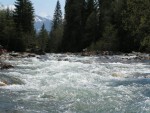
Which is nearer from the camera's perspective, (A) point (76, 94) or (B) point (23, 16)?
(A) point (76, 94)

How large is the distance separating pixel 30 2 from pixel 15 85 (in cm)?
6185

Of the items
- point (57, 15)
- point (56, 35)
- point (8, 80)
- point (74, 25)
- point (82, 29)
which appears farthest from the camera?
point (57, 15)

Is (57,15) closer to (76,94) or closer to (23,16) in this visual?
Answer: (23,16)

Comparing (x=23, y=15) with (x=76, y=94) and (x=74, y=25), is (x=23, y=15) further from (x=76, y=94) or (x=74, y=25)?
(x=76, y=94)

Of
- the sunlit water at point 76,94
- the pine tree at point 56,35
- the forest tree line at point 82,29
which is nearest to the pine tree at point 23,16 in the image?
the forest tree line at point 82,29

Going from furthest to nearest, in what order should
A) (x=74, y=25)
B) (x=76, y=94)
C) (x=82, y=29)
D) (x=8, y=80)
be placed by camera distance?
1. (x=74, y=25)
2. (x=82, y=29)
3. (x=8, y=80)
4. (x=76, y=94)

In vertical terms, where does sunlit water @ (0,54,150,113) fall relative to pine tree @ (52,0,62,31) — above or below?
below

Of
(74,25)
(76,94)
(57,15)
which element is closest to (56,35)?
(74,25)

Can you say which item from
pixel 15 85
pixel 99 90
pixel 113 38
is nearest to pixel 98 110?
pixel 99 90

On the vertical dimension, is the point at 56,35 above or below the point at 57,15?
below

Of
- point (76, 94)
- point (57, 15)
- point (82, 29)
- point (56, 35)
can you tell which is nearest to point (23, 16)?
point (82, 29)

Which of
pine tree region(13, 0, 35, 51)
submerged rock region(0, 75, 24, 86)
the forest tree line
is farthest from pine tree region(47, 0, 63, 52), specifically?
submerged rock region(0, 75, 24, 86)

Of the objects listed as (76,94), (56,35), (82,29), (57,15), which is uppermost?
(57,15)

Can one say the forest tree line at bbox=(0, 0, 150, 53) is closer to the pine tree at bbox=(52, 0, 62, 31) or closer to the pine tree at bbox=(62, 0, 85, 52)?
the pine tree at bbox=(62, 0, 85, 52)
